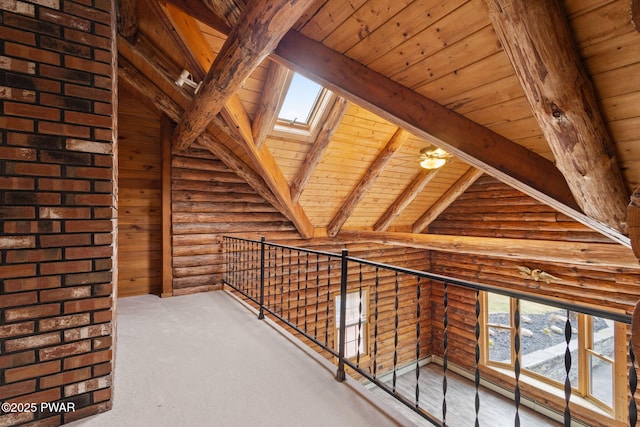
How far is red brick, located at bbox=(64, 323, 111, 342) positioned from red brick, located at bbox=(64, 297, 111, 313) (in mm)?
104

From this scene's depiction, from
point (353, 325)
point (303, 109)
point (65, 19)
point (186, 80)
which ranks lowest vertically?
point (353, 325)

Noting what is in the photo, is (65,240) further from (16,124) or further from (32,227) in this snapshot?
(16,124)

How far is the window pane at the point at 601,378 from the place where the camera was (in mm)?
5168

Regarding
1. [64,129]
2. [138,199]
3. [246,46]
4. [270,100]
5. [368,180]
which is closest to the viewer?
[64,129]

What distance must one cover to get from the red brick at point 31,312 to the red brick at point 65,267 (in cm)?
18

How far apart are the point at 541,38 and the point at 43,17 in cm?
248

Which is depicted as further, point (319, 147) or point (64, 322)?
point (319, 147)

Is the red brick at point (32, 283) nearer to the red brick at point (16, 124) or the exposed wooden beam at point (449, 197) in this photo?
the red brick at point (16, 124)

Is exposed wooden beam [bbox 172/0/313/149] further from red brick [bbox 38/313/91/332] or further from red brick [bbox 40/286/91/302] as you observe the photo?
red brick [bbox 38/313/91/332]

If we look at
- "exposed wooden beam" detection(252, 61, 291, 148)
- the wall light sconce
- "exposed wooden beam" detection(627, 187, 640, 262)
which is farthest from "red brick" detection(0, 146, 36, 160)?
"exposed wooden beam" detection(627, 187, 640, 262)

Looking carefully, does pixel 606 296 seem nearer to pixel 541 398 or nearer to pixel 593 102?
pixel 541 398

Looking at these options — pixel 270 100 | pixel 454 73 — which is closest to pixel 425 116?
pixel 454 73

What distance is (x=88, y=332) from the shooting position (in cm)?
171

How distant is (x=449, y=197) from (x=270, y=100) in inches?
184
